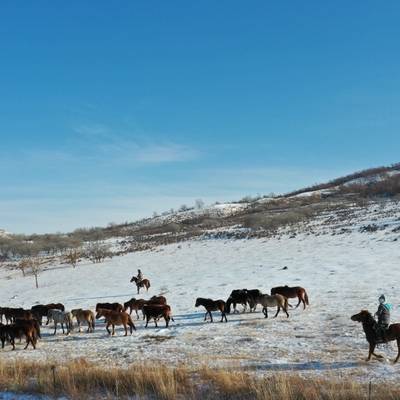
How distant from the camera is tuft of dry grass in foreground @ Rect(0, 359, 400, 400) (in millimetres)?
9000

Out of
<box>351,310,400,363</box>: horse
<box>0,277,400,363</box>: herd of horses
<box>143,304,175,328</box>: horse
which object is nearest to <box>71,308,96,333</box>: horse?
<box>0,277,400,363</box>: herd of horses

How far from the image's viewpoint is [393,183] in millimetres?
83000

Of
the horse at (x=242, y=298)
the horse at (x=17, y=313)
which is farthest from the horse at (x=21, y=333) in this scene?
the horse at (x=242, y=298)

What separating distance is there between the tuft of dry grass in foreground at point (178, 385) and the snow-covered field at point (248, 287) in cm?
128

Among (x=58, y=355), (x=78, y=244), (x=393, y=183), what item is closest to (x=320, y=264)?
(x=58, y=355)

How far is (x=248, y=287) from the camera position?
24.1m

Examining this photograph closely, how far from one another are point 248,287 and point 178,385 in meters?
14.6

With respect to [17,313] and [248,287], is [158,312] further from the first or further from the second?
[248,287]

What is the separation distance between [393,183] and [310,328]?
7424 centimetres

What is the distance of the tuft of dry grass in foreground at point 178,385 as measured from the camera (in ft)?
29.5

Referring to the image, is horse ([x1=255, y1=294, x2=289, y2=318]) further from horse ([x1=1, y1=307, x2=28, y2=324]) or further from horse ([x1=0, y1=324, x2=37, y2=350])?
horse ([x1=1, y1=307, x2=28, y2=324])

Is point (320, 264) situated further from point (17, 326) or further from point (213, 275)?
point (17, 326)

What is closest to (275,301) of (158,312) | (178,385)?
(158,312)

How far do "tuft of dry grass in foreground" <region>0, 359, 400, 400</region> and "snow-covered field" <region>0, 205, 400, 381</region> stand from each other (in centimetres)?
128
